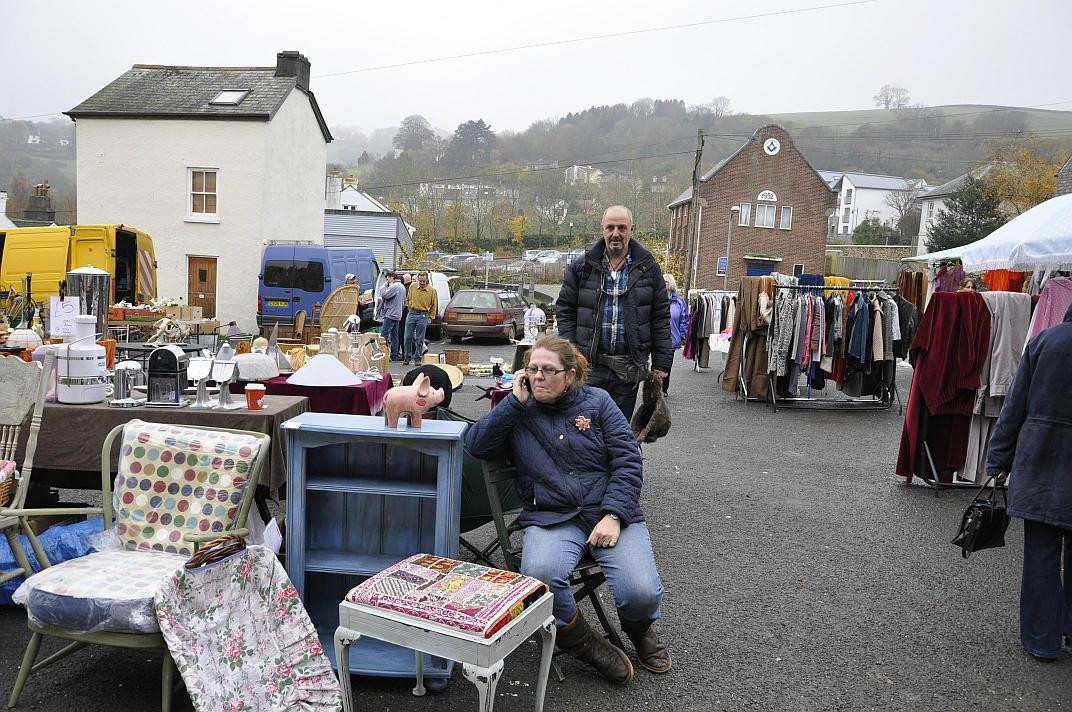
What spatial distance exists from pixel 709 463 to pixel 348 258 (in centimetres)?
1326

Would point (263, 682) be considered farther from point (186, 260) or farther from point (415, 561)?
point (186, 260)

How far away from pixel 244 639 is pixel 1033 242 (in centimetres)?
688

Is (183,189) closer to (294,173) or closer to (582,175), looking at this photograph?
(294,173)

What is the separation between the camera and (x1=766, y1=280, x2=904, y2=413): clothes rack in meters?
11.0

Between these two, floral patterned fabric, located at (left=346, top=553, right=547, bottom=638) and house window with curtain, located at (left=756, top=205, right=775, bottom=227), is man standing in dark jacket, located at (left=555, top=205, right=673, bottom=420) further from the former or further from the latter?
house window with curtain, located at (left=756, top=205, right=775, bottom=227)

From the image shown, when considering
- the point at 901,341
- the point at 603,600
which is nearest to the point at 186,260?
the point at 901,341

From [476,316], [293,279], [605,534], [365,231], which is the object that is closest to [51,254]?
[293,279]

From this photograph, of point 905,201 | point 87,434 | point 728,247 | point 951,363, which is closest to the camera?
point 87,434

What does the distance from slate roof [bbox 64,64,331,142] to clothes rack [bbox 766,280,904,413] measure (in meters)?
15.8

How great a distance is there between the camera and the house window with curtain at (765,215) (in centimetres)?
4569

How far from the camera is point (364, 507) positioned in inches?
145

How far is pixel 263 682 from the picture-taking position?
297 cm

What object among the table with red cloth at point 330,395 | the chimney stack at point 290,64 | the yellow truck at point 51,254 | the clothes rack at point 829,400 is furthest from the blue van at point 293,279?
the table with red cloth at point 330,395

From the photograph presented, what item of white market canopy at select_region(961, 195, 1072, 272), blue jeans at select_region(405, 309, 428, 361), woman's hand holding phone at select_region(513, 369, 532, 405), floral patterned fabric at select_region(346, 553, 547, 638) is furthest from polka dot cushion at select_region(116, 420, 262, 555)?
blue jeans at select_region(405, 309, 428, 361)
